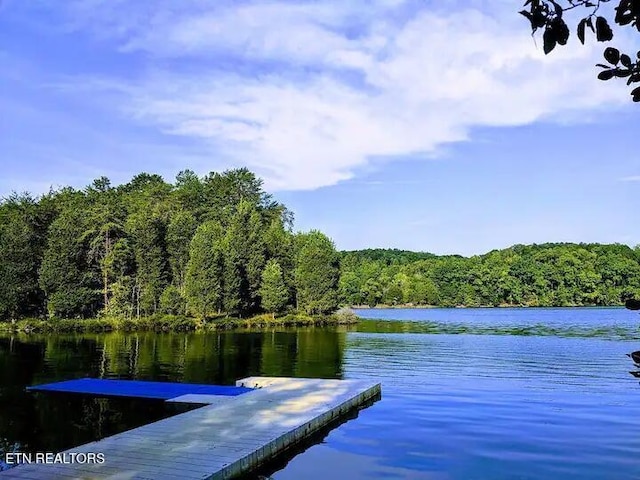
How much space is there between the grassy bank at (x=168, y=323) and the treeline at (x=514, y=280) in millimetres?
35942

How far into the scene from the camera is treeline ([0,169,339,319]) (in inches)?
1576

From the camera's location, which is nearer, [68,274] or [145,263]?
[68,274]

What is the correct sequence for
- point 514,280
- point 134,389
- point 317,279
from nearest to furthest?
point 134,389 < point 317,279 < point 514,280

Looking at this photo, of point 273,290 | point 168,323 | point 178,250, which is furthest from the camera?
point 178,250

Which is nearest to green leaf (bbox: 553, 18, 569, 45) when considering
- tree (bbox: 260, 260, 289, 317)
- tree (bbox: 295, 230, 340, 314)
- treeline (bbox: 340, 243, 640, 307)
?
tree (bbox: 260, 260, 289, 317)

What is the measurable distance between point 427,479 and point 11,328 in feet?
118

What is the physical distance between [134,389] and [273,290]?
32377 mm

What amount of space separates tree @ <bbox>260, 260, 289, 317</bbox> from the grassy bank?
973 millimetres

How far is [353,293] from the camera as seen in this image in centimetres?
8694

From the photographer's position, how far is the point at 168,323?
132ft

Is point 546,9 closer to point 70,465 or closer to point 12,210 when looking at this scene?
point 70,465

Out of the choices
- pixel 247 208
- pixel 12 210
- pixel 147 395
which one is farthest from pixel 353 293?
pixel 147 395

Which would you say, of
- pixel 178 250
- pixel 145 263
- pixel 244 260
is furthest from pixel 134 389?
pixel 244 260

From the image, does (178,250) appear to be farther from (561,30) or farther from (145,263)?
(561,30)
